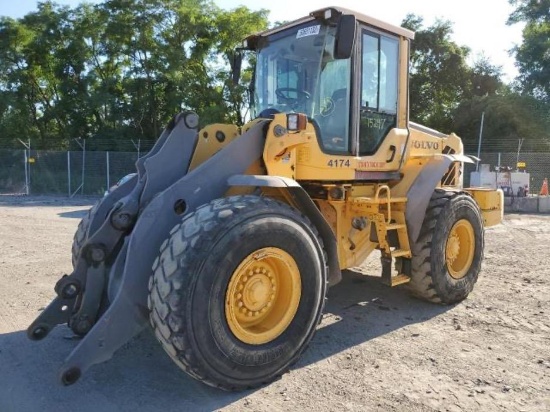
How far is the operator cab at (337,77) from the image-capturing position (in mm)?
4629

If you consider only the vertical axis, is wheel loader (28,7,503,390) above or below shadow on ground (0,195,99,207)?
above

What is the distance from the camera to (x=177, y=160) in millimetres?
4090

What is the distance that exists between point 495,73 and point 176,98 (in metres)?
19.7

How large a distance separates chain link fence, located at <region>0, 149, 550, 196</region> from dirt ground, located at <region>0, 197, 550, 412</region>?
17.0 meters

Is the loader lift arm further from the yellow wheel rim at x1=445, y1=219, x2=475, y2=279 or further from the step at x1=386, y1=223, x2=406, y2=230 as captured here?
the yellow wheel rim at x1=445, y1=219, x2=475, y2=279

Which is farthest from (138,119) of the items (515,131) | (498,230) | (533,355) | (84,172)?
(533,355)

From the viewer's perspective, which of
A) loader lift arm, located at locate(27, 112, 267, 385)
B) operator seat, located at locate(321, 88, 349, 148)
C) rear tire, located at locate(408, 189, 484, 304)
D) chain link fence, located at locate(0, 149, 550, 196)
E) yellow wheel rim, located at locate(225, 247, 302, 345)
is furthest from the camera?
chain link fence, located at locate(0, 149, 550, 196)

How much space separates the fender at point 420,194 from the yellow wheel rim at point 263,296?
2.03m

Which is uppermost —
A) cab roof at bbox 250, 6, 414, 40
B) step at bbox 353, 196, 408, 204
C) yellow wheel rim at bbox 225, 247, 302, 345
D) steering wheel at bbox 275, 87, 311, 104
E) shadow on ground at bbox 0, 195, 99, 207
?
cab roof at bbox 250, 6, 414, 40

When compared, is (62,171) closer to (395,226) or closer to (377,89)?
(377,89)

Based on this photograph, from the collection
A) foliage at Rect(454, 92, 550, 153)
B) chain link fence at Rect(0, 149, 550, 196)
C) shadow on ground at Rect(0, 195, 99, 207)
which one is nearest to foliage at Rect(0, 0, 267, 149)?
chain link fence at Rect(0, 149, 550, 196)

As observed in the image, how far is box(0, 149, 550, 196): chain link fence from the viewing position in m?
22.6

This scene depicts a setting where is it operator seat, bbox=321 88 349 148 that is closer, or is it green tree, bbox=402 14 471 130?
operator seat, bbox=321 88 349 148

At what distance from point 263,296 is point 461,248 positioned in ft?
10.6
